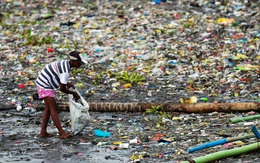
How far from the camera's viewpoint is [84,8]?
13.9m

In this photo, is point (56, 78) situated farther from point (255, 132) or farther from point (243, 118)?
point (255, 132)

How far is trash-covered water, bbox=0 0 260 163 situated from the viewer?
6.53m

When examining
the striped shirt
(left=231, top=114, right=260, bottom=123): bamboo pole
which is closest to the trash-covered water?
(left=231, top=114, right=260, bottom=123): bamboo pole

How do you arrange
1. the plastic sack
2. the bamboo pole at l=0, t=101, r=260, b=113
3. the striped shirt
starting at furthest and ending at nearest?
the bamboo pole at l=0, t=101, r=260, b=113, the plastic sack, the striped shirt

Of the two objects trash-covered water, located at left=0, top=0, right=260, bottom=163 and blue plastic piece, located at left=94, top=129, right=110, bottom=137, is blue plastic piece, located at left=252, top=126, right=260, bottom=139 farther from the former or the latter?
blue plastic piece, located at left=94, top=129, right=110, bottom=137

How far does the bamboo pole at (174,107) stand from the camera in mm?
7559

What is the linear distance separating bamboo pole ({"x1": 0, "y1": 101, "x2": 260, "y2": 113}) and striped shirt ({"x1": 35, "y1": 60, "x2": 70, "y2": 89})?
4.86ft

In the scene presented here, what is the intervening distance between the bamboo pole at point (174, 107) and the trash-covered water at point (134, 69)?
79 millimetres

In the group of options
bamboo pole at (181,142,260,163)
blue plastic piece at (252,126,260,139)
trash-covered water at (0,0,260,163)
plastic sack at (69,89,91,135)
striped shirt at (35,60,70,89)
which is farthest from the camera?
plastic sack at (69,89,91,135)

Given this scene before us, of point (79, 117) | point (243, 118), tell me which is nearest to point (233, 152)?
point (243, 118)

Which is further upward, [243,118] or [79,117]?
[79,117]

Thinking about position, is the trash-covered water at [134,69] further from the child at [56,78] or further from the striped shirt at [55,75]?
the striped shirt at [55,75]

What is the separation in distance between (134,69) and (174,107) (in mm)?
2568

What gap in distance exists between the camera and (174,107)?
7867mm
